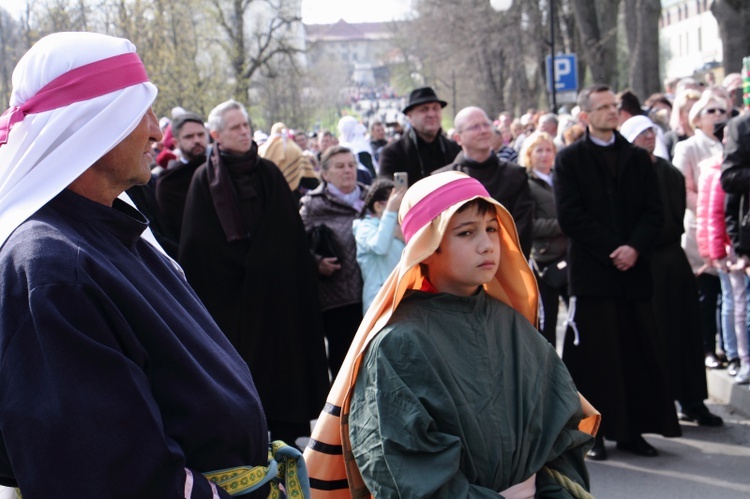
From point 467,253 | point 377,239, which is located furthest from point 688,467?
point 467,253

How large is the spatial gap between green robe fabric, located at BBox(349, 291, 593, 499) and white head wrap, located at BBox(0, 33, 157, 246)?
120cm

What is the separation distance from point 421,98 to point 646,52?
16190mm

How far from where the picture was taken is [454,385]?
3.08m

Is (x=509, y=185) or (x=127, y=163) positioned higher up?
(x=127, y=163)

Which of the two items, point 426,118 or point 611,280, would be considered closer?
point 611,280

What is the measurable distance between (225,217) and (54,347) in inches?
169

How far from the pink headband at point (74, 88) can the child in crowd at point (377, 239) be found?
4.07 meters

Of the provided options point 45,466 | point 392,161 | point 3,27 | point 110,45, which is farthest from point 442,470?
point 3,27

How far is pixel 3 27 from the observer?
23.2 meters

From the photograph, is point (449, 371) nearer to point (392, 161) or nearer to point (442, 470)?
point (442, 470)

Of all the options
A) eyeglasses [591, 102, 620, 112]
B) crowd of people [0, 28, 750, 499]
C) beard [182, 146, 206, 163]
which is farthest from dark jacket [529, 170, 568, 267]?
beard [182, 146, 206, 163]

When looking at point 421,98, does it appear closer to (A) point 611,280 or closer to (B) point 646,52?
(A) point 611,280

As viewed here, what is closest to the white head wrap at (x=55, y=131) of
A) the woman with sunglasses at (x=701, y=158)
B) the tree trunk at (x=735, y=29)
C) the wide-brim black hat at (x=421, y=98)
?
the wide-brim black hat at (x=421, y=98)

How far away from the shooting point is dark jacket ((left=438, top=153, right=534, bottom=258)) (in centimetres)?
677
